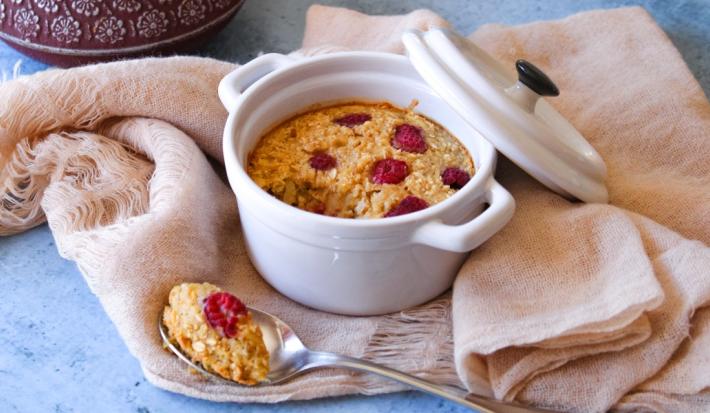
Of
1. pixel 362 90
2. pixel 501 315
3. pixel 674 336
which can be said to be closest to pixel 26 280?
pixel 362 90

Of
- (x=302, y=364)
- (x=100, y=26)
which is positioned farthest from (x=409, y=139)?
(x=100, y=26)

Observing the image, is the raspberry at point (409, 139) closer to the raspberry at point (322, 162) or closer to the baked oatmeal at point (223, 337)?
the raspberry at point (322, 162)

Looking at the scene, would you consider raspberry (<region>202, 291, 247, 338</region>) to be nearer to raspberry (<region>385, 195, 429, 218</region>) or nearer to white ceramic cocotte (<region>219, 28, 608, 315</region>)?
white ceramic cocotte (<region>219, 28, 608, 315</region>)

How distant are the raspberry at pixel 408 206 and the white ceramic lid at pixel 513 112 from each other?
0.44ft

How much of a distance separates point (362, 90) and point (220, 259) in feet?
1.23

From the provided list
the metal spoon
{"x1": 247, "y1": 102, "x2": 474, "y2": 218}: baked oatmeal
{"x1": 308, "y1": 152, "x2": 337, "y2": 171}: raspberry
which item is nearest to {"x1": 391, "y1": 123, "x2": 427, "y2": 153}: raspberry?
{"x1": 247, "y1": 102, "x2": 474, "y2": 218}: baked oatmeal

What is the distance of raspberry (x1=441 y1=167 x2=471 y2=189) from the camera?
53.0 inches

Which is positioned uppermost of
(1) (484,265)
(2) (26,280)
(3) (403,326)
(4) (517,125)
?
(4) (517,125)

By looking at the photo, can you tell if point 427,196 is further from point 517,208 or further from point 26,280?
point 26,280

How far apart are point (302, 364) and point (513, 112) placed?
47 cm

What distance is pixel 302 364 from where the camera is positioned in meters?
1.23

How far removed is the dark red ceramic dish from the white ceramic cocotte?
0.84 feet

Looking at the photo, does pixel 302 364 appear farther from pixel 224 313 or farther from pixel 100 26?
pixel 100 26

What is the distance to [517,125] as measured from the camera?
128 cm
